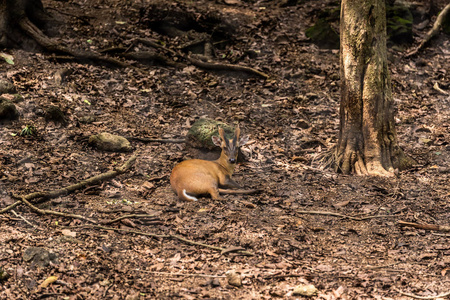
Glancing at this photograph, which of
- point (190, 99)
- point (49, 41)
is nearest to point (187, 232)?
point (190, 99)

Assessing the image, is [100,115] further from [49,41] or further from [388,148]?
[388,148]

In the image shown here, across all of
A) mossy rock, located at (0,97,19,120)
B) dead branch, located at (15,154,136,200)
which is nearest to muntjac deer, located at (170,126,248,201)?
dead branch, located at (15,154,136,200)

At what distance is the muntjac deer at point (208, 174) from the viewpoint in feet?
24.1

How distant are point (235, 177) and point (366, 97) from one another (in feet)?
7.97

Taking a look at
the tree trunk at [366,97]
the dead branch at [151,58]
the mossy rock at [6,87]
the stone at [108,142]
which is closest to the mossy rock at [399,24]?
the tree trunk at [366,97]

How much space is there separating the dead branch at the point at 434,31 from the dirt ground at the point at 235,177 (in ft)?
0.69

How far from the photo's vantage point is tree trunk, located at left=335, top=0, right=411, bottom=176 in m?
8.34

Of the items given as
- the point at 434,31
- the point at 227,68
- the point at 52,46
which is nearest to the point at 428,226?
the point at 227,68

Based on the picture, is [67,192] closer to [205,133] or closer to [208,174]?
[208,174]

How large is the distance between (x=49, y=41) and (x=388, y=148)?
23.8 feet

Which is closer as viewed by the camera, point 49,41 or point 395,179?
point 395,179

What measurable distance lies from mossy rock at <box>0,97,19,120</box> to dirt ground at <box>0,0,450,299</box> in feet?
0.48

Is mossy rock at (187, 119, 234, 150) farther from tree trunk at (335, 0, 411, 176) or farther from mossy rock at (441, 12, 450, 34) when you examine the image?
mossy rock at (441, 12, 450, 34)

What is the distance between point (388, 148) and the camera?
8.65m
